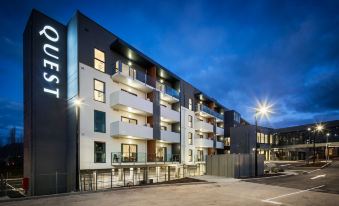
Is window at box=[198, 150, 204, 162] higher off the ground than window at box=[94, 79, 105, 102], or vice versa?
window at box=[94, 79, 105, 102]

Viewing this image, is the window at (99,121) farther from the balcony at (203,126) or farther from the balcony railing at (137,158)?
the balcony at (203,126)

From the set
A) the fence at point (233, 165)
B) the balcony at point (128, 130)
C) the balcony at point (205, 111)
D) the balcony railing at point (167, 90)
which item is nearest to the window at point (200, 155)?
the balcony at point (205, 111)

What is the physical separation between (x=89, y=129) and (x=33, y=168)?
538 cm

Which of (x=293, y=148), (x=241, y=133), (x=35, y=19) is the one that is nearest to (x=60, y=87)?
(x=35, y=19)

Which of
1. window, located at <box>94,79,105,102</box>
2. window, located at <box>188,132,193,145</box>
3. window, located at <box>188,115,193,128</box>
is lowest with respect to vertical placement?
window, located at <box>188,132,193,145</box>

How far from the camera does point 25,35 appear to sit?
72.0ft

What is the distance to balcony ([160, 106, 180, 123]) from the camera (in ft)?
106

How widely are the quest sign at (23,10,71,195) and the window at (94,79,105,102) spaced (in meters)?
2.69

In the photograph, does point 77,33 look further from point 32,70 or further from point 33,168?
point 33,168

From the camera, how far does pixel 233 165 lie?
25938 millimetres

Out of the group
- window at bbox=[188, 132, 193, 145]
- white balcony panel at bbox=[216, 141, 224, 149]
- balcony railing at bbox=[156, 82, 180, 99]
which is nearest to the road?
balcony railing at bbox=[156, 82, 180, 99]

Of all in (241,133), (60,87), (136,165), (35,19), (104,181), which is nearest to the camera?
(35,19)

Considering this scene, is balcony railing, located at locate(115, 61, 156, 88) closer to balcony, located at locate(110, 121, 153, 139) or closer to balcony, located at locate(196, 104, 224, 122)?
balcony, located at locate(110, 121, 153, 139)

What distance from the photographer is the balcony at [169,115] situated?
32203 mm
